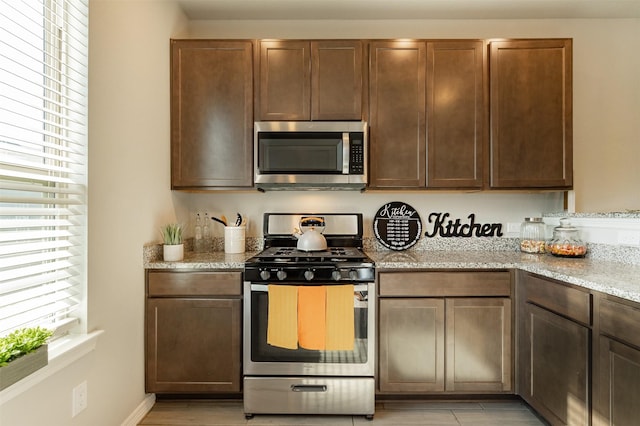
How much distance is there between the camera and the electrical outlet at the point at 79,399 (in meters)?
1.49

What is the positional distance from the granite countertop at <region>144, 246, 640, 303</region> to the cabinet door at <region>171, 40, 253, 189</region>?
1.95 feet

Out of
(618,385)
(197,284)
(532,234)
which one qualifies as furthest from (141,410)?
(532,234)

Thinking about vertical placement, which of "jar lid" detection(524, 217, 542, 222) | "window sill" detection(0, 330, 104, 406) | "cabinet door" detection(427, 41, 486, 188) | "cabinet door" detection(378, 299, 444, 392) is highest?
"cabinet door" detection(427, 41, 486, 188)

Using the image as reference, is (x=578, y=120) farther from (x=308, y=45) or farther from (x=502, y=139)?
(x=308, y=45)

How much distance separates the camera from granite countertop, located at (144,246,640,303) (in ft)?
5.30

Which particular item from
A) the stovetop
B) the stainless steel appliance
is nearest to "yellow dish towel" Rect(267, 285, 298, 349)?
the stainless steel appliance

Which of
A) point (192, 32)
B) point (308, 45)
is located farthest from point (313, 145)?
point (192, 32)

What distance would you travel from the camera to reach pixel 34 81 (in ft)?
4.42

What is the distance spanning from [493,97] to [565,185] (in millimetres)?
808

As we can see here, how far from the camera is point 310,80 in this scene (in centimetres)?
243

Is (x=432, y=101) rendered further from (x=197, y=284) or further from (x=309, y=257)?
(x=197, y=284)

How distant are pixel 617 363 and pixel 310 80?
7.51ft

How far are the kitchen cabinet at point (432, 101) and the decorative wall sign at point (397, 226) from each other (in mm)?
468

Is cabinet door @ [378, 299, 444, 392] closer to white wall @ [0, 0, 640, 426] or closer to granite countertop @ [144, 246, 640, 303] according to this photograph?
granite countertop @ [144, 246, 640, 303]
